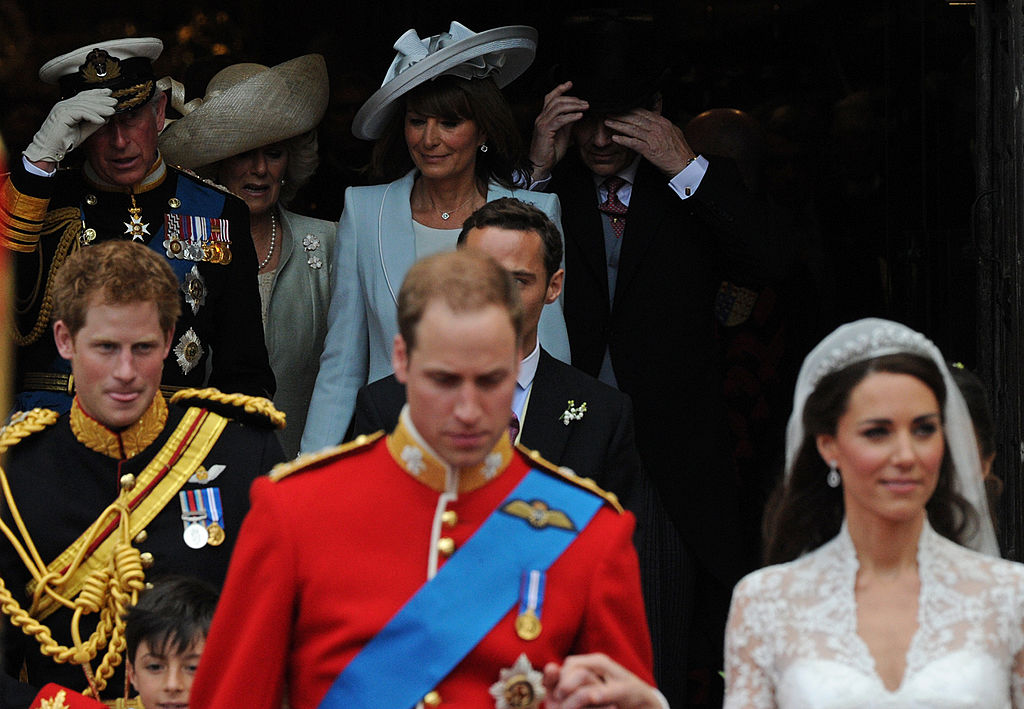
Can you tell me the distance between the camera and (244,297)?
15.9ft

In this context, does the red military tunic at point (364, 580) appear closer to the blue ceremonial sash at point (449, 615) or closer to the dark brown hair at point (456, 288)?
the blue ceremonial sash at point (449, 615)

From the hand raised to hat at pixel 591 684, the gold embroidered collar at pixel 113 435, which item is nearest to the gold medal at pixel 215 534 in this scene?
the gold embroidered collar at pixel 113 435

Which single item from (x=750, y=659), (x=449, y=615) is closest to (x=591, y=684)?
(x=449, y=615)

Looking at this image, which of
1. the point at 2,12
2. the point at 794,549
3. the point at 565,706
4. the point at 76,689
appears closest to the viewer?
the point at 565,706

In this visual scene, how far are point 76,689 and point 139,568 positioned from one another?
28 centimetres

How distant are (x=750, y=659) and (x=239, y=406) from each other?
1360 millimetres

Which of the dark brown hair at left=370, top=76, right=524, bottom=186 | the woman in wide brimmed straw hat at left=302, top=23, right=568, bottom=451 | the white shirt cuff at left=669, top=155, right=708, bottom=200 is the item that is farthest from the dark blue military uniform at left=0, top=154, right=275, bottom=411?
the white shirt cuff at left=669, top=155, right=708, bottom=200

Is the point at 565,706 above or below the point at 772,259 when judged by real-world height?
below

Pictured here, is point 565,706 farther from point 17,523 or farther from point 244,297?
point 244,297

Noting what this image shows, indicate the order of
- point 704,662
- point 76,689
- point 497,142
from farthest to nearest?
1. point 704,662
2. point 497,142
3. point 76,689

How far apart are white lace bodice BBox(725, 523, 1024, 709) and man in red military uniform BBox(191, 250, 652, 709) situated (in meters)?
0.34

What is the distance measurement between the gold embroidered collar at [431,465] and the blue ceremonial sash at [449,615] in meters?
0.06

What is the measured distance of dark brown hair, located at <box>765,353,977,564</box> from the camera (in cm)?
328

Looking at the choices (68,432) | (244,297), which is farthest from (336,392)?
(68,432)
